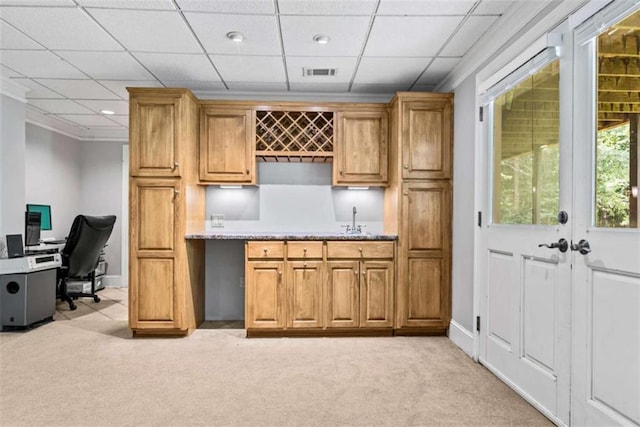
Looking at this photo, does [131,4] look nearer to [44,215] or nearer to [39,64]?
[39,64]

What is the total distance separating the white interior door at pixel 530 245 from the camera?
2025mm

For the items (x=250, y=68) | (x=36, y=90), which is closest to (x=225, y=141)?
(x=250, y=68)

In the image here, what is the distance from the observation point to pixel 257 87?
3969 mm

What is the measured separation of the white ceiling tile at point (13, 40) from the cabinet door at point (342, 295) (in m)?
3.00

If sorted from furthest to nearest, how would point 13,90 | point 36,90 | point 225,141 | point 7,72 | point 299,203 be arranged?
point 299,203 → point 36,90 → point 13,90 → point 225,141 → point 7,72

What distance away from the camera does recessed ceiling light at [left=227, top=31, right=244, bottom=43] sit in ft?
9.20

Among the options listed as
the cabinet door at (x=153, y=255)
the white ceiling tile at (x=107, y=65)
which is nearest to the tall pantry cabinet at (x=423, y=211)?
the cabinet door at (x=153, y=255)

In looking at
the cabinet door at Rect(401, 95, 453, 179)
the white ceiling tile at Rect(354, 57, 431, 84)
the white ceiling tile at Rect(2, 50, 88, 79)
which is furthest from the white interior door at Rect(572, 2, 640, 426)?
the white ceiling tile at Rect(2, 50, 88, 79)

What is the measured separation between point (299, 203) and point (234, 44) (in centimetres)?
182

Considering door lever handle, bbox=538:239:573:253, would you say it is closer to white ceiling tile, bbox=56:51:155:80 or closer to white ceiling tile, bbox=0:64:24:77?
white ceiling tile, bbox=56:51:155:80

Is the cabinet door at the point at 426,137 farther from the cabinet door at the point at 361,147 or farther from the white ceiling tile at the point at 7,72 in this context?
the white ceiling tile at the point at 7,72

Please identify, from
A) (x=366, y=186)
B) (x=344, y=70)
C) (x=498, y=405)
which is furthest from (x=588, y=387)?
(x=344, y=70)

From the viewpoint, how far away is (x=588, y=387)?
183 centimetres

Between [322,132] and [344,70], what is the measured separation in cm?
67
